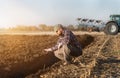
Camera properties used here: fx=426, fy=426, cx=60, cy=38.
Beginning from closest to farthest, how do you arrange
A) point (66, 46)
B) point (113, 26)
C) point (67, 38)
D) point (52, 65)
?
1. point (67, 38)
2. point (66, 46)
3. point (52, 65)
4. point (113, 26)

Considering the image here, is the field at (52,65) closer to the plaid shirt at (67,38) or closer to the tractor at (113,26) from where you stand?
the plaid shirt at (67,38)

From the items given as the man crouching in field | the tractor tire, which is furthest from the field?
the tractor tire

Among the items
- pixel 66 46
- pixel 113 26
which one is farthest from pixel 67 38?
pixel 113 26

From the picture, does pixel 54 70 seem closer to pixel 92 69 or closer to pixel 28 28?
pixel 92 69

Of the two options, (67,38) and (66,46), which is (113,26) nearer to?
(66,46)

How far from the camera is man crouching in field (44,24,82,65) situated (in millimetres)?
15281

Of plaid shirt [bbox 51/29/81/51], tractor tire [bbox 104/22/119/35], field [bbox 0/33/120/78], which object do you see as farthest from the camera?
tractor tire [bbox 104/22/119/35]

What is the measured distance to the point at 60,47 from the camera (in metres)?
15.7

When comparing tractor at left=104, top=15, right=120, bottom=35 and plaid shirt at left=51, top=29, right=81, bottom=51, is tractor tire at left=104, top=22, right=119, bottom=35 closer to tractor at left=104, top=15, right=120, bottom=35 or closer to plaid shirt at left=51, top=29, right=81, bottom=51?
tractor at left=104, top=15, right=120, bottom=35

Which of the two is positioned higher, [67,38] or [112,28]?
[67,38]

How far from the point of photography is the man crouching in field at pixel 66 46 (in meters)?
→ 15.3

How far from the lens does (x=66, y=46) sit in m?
15.6

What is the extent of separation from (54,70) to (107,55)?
13.8ft

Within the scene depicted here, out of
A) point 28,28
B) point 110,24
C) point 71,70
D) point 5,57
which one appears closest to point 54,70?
point 71,70
